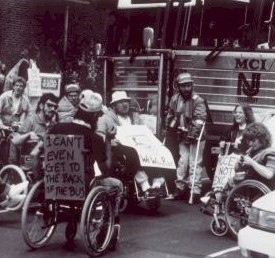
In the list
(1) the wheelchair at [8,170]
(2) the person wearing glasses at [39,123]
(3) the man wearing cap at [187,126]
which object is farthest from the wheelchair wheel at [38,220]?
(3) the man wearing cap at [187,126]

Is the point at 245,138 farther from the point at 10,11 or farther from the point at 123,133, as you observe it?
the point at 10,11

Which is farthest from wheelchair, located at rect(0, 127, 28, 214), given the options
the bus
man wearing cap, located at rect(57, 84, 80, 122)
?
the bus

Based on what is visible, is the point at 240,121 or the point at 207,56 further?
the point at 207,56

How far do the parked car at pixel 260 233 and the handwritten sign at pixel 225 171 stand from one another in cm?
273

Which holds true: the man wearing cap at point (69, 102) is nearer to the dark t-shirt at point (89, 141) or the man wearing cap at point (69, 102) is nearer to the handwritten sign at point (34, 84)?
the handwritten sign at point (34, 84)

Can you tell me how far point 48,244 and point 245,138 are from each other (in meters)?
2.55

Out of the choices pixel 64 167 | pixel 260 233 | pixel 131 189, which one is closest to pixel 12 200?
pixel 131 189

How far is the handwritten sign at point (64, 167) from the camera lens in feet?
28.2

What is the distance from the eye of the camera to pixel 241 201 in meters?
9.51

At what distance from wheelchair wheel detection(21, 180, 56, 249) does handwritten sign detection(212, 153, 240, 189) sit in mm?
2298

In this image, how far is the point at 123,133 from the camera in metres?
11.5

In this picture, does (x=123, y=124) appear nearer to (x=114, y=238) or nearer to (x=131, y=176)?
(x=131, y=176)

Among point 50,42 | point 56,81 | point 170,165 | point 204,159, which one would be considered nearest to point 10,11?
point 50,42

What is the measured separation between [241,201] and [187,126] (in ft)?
11.9
